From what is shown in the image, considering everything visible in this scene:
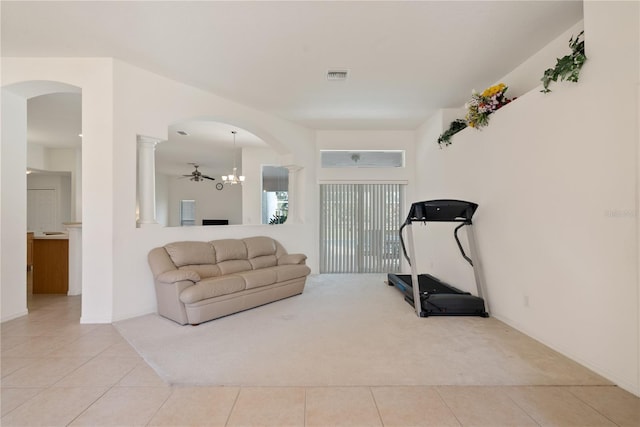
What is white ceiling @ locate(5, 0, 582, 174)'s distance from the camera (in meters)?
2.55

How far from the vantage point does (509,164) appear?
326 cm

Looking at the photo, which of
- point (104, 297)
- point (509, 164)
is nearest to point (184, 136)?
point (104, 297)

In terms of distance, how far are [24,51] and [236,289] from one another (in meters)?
3.51

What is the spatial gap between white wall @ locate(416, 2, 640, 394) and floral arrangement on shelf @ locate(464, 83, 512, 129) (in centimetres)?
13

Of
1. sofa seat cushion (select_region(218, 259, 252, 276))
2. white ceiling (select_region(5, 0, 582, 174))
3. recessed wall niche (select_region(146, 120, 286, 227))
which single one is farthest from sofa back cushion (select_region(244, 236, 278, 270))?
white ceiling (select_region(5, 0, 582, 174))

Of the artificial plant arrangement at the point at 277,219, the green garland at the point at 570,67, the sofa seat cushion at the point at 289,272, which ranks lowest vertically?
the sofa seat cushion at the point at 289,272

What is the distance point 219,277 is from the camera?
3.71 meters

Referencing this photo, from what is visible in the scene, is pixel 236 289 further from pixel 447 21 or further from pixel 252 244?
pixel 447 21

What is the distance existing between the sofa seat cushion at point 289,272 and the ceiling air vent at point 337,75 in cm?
270

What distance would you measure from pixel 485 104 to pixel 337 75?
5.98ft

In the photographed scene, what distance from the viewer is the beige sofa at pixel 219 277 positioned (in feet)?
10.9

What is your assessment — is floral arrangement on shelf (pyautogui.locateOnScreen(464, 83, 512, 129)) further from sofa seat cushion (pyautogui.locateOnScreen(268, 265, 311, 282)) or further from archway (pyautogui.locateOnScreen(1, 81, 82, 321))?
archway (pyautogui.locateOnScreen(1, 81, 82, 321))

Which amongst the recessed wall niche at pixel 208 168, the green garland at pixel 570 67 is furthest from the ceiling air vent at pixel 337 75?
the recessed wall niche at pixel 208 168

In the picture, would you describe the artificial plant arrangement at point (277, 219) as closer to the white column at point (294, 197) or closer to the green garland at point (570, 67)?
the white column at point (294, 197)
